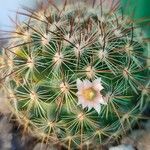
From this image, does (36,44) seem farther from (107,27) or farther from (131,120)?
(131,120)

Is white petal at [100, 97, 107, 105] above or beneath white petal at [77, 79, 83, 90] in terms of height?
beneath

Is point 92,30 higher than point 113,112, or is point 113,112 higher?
point 92,30

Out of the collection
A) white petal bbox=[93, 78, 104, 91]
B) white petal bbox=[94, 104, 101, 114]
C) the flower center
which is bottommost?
white petal bbox=[94, 104, 101, 114]

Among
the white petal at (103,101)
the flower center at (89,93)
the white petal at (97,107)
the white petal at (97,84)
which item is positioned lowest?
the white petal at (97,107)

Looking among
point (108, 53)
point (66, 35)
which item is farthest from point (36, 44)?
point (108, 53)

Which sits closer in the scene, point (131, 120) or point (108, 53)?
point (108, 53)

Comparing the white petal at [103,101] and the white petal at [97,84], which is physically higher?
the white petal at [97,84]

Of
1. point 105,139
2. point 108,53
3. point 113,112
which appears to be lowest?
point 105,139
